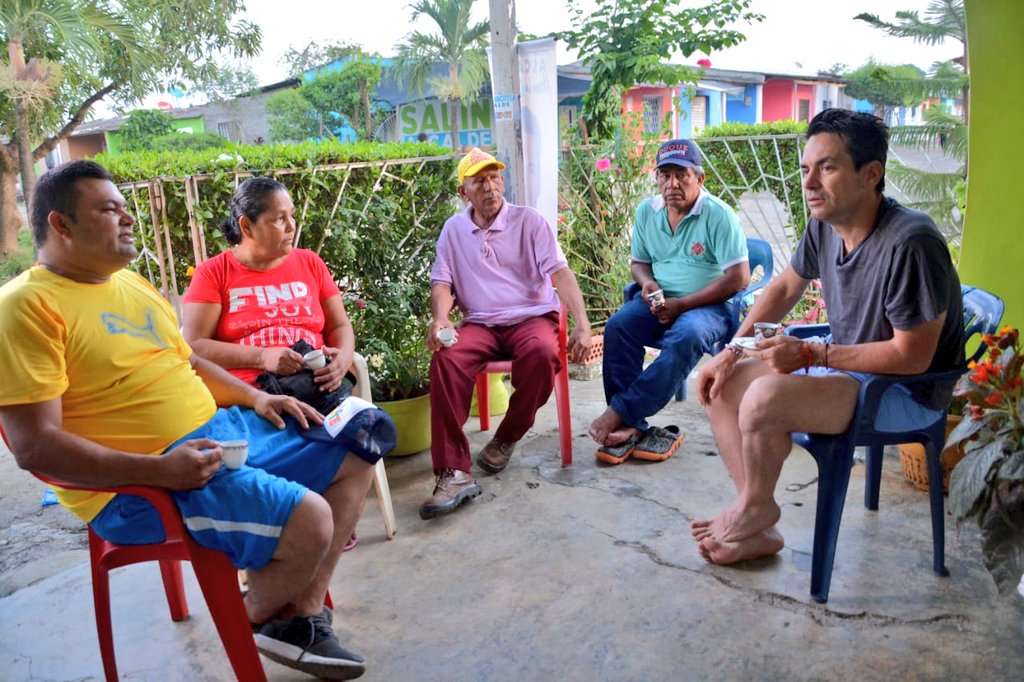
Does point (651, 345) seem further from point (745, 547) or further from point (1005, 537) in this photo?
point (1005, 537)

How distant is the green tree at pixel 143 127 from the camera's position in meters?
17.3

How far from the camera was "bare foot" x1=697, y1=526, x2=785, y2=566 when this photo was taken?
2.48 m

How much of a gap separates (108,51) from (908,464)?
892 centimetres

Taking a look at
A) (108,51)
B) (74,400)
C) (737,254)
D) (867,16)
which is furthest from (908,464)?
(108,51)

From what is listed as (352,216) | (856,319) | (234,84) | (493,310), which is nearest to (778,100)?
(234,84)

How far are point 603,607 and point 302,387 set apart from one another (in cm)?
116

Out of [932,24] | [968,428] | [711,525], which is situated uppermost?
[932,24]

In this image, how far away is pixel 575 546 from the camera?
2.70 metres

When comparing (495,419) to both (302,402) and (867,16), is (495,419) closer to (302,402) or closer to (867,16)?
(302,402)

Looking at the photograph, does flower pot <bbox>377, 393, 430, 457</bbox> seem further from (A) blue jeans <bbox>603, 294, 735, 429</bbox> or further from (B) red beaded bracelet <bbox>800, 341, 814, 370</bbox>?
(B) red beaded bracelet <bbox>800, 341, 814, 370</bbox>

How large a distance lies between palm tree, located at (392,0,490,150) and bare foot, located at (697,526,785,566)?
18.0 meters

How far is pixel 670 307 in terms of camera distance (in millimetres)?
3527

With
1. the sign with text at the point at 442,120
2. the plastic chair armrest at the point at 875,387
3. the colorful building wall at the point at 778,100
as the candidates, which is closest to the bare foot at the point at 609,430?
the plastic chair armrest at the point at 875,387

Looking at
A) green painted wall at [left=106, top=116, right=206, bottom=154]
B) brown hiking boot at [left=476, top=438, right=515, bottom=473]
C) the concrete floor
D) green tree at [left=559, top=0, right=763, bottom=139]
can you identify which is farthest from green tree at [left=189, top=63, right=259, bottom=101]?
the concrete floor
